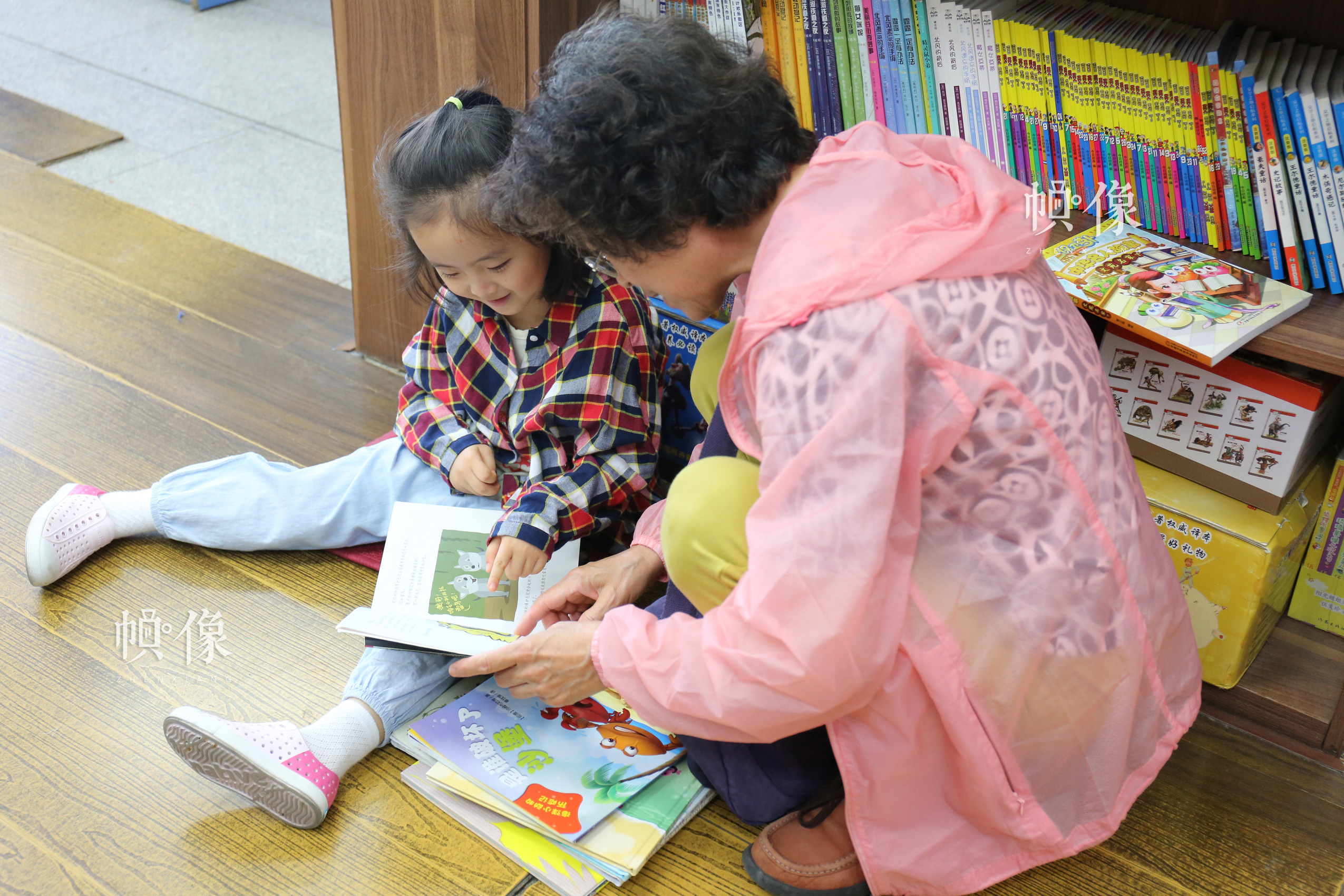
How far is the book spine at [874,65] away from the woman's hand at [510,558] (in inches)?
28.1

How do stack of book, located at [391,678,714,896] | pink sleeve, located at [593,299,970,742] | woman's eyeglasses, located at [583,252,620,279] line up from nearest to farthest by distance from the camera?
pink sleeve, located at [593,299,970,742] < woman's eyeglasses, located at [583,252,620,279] < stack of book, located at [391,678,714,896]

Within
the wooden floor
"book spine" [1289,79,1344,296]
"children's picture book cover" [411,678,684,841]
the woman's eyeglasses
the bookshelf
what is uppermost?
"book spine" [1289,79,1344,296]

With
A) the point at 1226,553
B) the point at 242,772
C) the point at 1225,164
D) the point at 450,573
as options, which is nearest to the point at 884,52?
the point at 1225,164

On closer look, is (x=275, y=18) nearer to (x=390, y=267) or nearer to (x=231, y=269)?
(x=231, y=269)

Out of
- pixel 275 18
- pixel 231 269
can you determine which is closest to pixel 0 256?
pixel 231 269

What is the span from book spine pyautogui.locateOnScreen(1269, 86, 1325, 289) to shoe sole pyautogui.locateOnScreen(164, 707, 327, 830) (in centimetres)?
121

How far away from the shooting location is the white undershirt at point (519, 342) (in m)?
1.45

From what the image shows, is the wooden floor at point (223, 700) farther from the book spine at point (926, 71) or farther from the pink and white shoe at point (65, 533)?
the book spine at point (926, 71)

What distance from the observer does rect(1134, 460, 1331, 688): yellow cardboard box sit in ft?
4.18

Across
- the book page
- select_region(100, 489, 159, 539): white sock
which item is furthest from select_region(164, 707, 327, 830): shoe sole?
select_region(100, 489, 159, 539): white sock

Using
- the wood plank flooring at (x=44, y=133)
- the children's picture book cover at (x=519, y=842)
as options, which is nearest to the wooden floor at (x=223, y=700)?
the children's picture book cover at (x=519, y=842)

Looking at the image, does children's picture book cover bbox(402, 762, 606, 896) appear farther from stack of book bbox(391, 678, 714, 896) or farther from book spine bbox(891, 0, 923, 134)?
book spine bbox(891, 0, 923, 134)

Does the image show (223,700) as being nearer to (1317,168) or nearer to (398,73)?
(398,73)

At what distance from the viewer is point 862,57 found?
1441 millimetres
